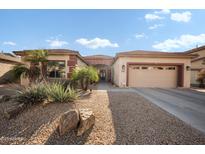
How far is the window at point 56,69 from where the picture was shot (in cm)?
1647

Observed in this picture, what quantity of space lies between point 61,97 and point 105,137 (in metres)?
3.16

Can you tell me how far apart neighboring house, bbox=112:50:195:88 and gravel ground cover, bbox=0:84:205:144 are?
36.1 ft

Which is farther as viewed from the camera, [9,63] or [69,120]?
[9,63]

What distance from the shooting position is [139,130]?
15.3 ft

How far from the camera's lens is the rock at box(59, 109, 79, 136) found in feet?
14.8

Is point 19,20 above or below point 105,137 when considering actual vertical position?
above

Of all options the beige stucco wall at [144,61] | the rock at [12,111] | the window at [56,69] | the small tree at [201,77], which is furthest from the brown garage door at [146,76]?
the rock at [12,111]

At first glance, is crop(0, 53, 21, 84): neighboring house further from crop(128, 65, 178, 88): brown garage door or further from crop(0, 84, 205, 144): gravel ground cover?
crop(0, 84, 205, 144): gravel ground cover

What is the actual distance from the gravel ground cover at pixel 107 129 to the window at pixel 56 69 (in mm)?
10517

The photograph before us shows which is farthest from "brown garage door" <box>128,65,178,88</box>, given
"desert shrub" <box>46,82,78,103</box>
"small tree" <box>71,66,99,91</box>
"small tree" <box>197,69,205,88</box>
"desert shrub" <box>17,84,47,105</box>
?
"desert shrub" <box>17,84,47,105</box>
